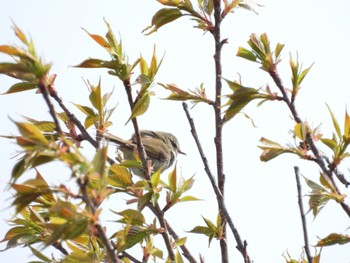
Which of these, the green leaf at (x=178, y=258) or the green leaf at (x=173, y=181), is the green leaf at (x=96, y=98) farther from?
the green leaf at (x=178, y=258)

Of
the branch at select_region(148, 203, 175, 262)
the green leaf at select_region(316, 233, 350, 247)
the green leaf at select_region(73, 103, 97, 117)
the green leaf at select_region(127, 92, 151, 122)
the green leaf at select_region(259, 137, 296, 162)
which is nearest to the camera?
the green leaf at select_region(316, 233, 350, 247)

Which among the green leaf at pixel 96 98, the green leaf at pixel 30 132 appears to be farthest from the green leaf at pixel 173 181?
the green leaf at pixel 30 132

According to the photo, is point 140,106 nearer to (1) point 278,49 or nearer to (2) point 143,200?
(2) point 143,200

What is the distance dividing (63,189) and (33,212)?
91 cm

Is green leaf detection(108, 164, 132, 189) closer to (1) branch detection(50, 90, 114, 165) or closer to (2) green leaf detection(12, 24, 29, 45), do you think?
(1) branch detection(50, 90, 114, 165)

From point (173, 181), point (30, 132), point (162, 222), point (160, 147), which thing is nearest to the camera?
point (30, 132)

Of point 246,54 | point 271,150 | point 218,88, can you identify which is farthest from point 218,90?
point 271,150

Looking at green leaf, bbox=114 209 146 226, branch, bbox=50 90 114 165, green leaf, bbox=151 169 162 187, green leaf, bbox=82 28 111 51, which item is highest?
green leaf, bbox=82 28 111 51

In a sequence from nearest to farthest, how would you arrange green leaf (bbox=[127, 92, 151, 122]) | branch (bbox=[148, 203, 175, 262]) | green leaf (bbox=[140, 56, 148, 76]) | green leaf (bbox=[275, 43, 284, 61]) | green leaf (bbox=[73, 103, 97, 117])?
green leaf (bbox=[275, 43, 284, 61])
green leaf (bbox=[127, 92, 151, 122])
branch (bbox=[148, 203, 175, 262])
green leaf (bbox=[140, 56, 148, 76])
green leaf (bbox=[73, 103, 97, 117])

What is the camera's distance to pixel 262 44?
92.0 inches

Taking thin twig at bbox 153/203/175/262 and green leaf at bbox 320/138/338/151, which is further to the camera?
thin twig at bbox 153/203/175/262

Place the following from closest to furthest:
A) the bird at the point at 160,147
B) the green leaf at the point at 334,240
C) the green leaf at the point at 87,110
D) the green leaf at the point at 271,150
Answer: the green leaf at the point at 334,240 < the green leaf at the point at 271,150 < the green leaf at the point at 87,110 < the bird at the point at 160,147

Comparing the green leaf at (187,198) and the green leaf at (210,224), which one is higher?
the green leaf at (187,198)

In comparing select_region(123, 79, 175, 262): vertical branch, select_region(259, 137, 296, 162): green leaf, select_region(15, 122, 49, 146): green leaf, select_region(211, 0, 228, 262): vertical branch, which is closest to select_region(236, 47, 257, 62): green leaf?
select_region(211, 0, 228, 262): vertical branch
